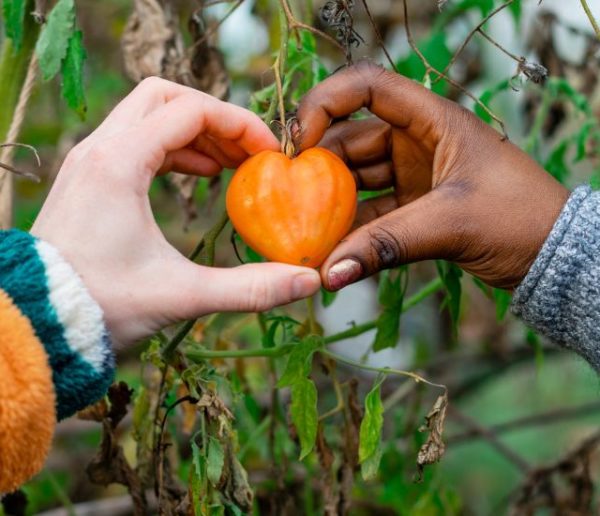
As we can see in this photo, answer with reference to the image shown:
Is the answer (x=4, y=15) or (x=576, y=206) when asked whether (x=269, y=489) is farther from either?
(x=4, y=15)

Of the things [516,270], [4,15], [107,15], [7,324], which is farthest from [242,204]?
[107,15]

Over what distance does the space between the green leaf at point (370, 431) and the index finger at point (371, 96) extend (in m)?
0.39

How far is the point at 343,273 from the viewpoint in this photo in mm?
1221

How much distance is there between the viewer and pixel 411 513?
2055 mm

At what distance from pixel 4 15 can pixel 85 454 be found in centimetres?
194

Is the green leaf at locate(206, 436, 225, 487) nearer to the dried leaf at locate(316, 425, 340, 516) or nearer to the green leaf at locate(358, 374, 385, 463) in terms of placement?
the green leaf at locate(358, 374, 385, 463)

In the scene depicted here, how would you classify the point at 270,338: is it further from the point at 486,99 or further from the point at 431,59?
the point at 431,59

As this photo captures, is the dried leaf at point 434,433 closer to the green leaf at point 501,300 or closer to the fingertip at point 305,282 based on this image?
the fingertip at point 305,282

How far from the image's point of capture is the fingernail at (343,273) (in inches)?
47.9

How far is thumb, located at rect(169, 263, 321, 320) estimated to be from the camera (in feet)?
3.76

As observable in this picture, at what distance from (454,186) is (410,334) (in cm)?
318

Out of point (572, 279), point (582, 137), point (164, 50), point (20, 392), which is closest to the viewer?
point (20, 392)

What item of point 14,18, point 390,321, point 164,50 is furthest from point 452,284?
point 14,18

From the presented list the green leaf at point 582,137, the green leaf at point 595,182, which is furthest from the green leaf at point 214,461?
the green leaf at point 582,137
